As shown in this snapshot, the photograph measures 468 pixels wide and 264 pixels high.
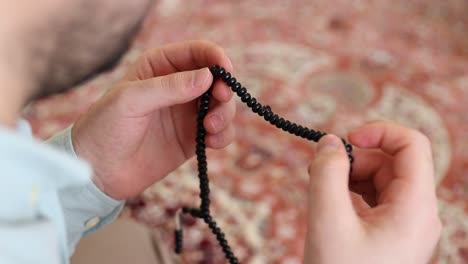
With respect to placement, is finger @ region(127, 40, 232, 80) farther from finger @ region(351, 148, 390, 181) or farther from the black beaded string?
finger @ region(351, 148, 390, 181)

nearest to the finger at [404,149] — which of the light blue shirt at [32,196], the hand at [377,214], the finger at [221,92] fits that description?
the hand at [377,214]

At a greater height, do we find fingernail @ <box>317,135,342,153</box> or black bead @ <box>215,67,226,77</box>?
black bead @ <box>215,67,226,77</box>

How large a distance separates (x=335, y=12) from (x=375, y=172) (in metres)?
0.89

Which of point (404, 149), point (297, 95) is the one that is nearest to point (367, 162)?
point (404, 149)

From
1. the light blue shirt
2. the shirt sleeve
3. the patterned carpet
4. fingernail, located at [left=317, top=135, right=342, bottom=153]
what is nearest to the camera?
the light blue shirt

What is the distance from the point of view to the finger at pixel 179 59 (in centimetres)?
53

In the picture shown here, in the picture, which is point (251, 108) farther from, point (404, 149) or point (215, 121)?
point (404, 149)

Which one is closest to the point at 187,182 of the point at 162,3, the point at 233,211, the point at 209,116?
the point at 233,211

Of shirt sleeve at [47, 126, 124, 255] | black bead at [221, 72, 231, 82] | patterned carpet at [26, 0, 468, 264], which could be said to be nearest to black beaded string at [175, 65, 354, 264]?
black bead at [221, 72, 231, 82]

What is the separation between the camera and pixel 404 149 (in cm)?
47

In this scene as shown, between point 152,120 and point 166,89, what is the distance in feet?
0.40

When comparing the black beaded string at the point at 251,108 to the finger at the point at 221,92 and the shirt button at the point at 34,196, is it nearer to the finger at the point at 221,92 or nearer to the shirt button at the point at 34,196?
the finger at the point at 221,92

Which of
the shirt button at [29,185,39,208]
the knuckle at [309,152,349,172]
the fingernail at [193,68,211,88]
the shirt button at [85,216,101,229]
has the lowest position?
the shirt button at [85,216,101,229]

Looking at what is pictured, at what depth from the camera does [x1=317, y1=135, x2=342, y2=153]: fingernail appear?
0.46m
